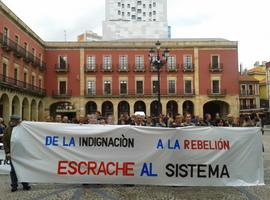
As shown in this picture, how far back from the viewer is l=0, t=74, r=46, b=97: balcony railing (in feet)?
95.5

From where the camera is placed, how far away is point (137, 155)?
6684 millimetres

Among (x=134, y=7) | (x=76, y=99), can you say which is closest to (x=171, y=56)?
(x=76, y=99)

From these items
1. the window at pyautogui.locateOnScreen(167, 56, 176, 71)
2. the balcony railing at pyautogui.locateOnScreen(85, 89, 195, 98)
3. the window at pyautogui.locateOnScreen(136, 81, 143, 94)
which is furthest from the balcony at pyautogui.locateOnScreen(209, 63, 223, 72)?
the window at pyautogui.locateOnScreen(136, 81, 143, 94)

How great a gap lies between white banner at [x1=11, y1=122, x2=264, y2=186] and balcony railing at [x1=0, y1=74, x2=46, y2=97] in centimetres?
2311

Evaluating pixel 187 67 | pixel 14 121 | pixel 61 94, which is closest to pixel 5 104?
pixel 61 94

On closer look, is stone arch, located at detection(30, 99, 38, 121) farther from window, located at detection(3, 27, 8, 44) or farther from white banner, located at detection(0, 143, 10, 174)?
white banner, located at detection(0, 143, 10, 174)

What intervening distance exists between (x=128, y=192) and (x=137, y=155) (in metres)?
0.75

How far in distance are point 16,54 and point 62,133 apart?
27.9 m

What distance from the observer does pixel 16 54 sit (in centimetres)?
3256

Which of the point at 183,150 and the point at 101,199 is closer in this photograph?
the point at 101,199

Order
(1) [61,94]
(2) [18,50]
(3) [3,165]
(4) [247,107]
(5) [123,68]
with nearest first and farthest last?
(3) [3,165], (2) [18,50], (1) [61,94], (5) [123,68], (4) [247,107]

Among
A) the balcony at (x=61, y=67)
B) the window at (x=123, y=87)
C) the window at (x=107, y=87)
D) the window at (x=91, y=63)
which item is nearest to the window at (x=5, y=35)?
the balcony at (x=61, y=67)

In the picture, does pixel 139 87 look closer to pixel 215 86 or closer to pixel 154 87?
pixel 154 87

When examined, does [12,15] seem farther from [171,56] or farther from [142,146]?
[142,146]
